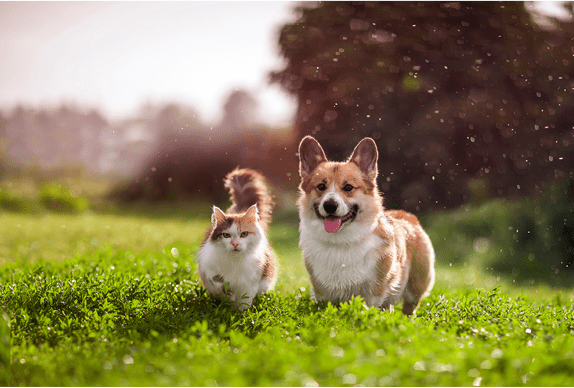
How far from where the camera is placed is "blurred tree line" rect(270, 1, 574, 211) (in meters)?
8.29

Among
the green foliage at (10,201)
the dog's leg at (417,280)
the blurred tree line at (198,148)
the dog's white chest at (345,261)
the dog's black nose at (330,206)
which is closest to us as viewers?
the dog's black nose at (330,206)

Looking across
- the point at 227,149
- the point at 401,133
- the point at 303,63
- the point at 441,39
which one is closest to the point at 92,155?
the point at 227,149

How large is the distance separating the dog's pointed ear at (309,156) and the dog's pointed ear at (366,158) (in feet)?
1.15

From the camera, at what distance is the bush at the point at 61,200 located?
40.3ft

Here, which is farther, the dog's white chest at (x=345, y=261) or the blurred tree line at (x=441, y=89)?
the blurred tree line at (x=441, y=89)

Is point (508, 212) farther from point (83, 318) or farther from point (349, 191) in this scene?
point (83, 318)

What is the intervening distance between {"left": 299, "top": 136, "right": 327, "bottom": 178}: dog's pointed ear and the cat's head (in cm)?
67

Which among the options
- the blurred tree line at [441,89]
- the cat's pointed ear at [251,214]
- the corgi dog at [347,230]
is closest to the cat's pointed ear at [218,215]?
the cat's pointed ear at [251,214]

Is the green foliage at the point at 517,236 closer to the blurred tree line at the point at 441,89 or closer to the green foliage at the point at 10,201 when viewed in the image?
the blurred tree line at the point at 441,89

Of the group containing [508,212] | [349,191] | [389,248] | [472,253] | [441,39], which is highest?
[441,39]

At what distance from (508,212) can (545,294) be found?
10.6ft

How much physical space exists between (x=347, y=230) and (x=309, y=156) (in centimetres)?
86

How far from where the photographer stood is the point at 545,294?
640 cm

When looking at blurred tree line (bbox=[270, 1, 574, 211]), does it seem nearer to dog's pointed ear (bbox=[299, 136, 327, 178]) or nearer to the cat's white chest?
dog's pointed ear (bbox=[299, 136, 327, 178])
